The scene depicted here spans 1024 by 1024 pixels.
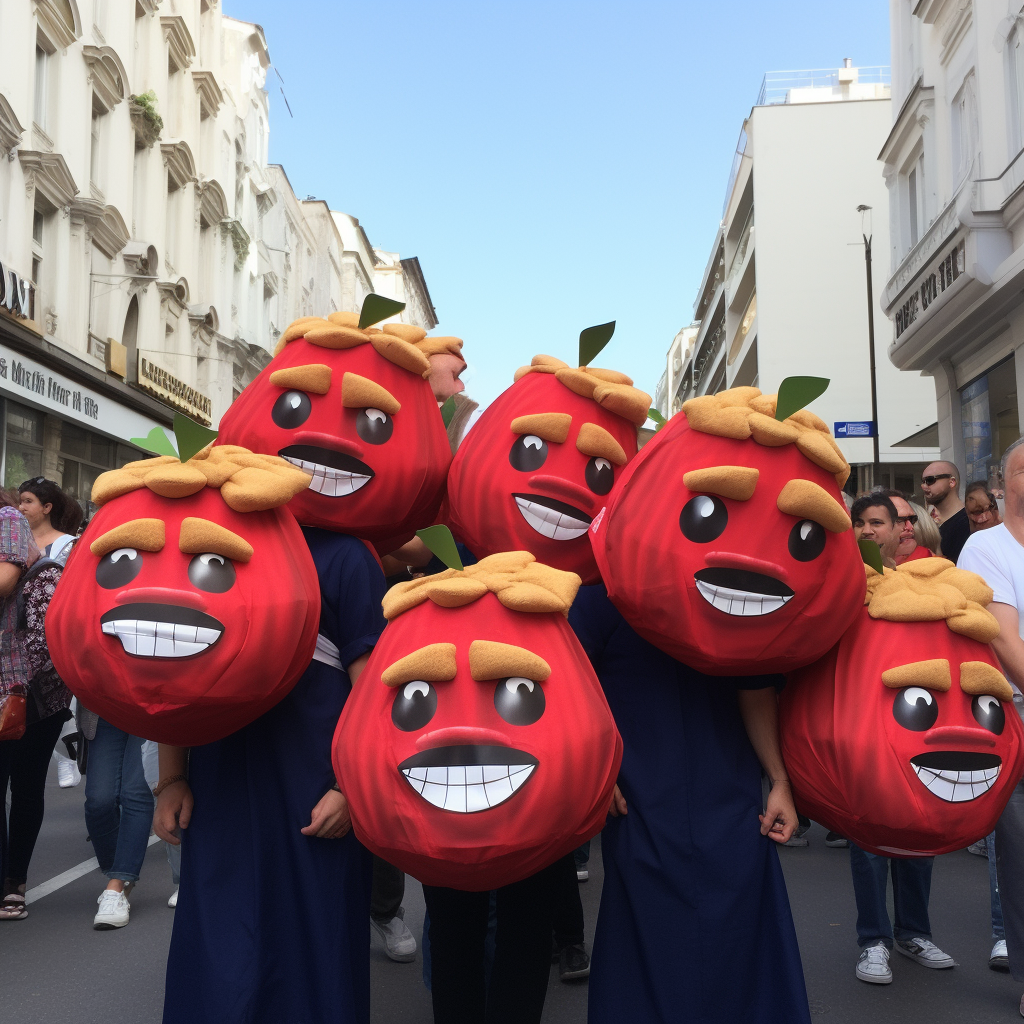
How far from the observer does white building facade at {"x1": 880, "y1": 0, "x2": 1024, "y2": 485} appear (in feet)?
44.9

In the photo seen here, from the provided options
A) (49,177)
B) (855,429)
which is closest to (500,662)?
A: (49,177)

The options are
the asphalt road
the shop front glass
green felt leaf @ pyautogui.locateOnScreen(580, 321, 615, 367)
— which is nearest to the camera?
green felt leaf @ pyautogui.locateOnScreen(580, 321, 615, 367)


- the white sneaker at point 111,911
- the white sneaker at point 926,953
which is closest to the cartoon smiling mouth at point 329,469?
the white sneaker at point 111,911

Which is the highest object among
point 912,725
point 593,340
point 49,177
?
point 49,177

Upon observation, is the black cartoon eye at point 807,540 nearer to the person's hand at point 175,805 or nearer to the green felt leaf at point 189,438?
the green felt leaf at point 189,438

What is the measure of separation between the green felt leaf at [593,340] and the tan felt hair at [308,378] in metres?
0.66

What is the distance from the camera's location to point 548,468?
267 centimetres

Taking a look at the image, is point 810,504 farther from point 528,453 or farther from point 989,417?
point 989,417

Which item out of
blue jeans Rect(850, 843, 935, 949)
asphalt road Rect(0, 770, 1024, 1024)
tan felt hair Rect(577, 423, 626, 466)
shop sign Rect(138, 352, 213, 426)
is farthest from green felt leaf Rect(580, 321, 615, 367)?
shop sign Rect(138, 352, 213, 426)

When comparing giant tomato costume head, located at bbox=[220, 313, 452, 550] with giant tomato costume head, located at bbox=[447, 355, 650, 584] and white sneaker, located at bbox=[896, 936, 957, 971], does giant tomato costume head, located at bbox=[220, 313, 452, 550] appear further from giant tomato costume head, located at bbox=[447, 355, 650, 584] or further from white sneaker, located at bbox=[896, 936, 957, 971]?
white sneaker, located at bbox=[896, 936, 957, 971]

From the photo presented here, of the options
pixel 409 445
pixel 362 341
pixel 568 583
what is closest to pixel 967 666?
pixel 568 583

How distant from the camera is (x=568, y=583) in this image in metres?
2.28

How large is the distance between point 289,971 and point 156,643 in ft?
3.11

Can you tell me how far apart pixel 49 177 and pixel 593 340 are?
52.3ft
